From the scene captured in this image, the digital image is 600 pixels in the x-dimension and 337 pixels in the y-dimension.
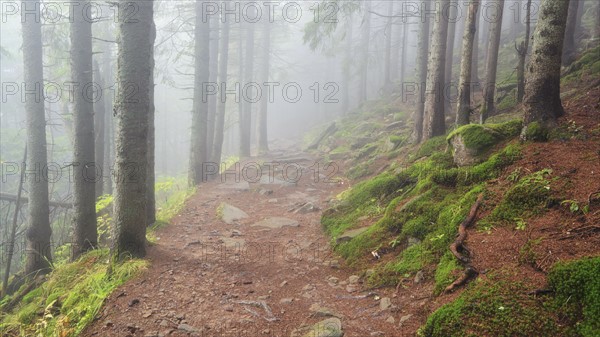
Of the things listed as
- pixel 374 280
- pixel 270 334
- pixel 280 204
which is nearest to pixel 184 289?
pixel 270 334

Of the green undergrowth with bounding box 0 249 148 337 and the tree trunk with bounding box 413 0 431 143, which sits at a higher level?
the tree trunk with bounding box 413 0 431 143

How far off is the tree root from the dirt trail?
621 mm

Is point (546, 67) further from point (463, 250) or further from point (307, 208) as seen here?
point (307, 208)

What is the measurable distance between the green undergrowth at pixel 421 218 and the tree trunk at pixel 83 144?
5.50 meters

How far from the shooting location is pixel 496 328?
10.4 feet

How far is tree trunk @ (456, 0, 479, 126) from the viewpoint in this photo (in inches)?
312

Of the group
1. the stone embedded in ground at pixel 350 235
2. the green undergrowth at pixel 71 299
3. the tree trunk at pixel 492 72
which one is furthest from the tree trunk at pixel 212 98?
the stone embedded in ground at pixel 350 235

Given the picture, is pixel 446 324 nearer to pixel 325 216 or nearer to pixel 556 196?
pixel 556 196

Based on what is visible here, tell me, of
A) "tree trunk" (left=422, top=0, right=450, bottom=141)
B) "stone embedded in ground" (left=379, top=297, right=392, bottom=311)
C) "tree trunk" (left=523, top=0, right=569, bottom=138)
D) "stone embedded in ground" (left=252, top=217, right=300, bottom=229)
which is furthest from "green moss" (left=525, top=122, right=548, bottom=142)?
"stone embedded in ground" (left=252, top=217, right=300, bottom=229)

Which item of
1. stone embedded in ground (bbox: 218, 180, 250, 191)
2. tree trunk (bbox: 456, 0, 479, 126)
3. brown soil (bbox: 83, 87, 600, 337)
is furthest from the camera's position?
stone embedded in ground (bbox: 218, 180, 250, 191)

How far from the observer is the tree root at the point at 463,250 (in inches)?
→ 157

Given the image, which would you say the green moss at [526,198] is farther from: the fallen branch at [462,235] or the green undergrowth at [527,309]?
the green undergrowth at [527,309]

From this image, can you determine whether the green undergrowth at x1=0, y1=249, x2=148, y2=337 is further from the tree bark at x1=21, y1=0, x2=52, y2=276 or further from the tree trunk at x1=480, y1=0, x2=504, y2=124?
the tree trunk at x1=480, y1=0, x2=504, y2=124

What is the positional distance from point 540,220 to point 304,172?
12.3m
